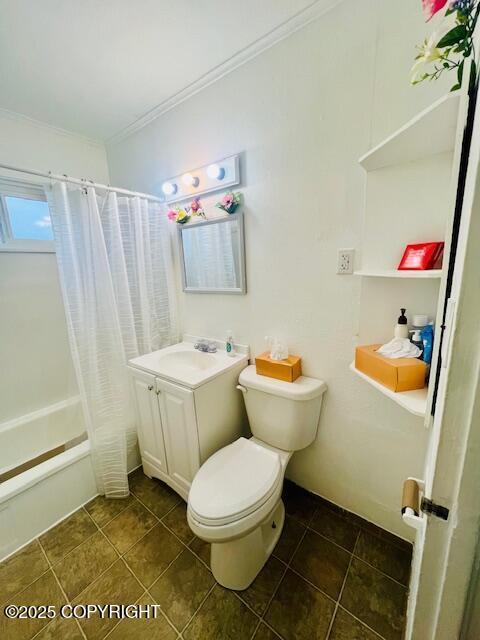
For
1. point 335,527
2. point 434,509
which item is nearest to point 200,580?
point 335,527

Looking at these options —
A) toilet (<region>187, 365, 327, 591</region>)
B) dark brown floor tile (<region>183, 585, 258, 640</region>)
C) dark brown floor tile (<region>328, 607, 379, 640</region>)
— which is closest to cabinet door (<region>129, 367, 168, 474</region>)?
toilet (<region>187, 365, 327, 591</region>)

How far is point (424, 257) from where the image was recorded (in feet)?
2.82

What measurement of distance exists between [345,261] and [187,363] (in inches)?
44.6

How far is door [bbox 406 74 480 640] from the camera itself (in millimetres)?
345

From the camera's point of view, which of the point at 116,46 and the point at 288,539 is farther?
the point at 288,539

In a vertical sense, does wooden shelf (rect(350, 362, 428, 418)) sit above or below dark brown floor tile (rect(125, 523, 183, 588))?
above

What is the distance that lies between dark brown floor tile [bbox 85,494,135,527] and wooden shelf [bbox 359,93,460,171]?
2.11m

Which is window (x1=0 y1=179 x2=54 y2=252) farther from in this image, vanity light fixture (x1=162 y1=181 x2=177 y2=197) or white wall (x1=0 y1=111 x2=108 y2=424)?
vanity light fixture (x1=162 y1=181 x2=177 y2=197)

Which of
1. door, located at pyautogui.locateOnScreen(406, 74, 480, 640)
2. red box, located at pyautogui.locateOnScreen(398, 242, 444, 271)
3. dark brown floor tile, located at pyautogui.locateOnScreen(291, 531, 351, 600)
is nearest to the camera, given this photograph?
door, located at pyautogui.locateOnScreen(406, 74, 480, 640)

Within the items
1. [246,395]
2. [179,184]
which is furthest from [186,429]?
[179,184]

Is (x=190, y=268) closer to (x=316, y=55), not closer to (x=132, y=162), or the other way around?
(x=132, y=162)

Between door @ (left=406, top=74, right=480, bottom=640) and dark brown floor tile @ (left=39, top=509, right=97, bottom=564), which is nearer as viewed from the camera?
door @ (left=406, top=74, right=480, bottom=640)

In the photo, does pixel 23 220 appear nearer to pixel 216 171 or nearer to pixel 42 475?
pixel 216 171

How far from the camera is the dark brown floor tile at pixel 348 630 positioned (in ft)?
2.99
